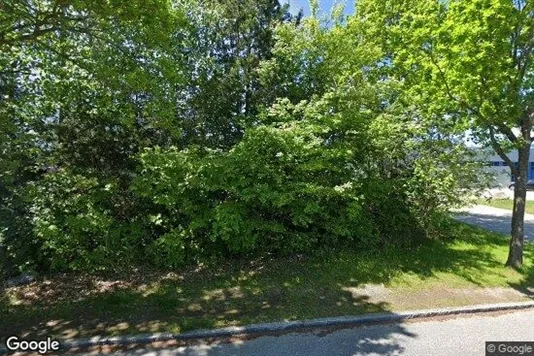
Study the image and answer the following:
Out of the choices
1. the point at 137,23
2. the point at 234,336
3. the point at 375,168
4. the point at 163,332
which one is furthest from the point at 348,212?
the point at 137,23

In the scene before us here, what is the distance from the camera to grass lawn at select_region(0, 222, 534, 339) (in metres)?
4.77

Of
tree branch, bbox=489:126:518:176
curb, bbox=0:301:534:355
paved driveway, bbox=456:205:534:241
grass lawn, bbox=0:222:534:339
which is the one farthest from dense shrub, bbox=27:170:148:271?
paved driveway, bbox=456:205:534:241

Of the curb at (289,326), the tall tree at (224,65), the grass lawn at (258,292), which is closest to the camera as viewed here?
the curb at (289,326)

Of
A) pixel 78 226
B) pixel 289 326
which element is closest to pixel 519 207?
pixel 289 326

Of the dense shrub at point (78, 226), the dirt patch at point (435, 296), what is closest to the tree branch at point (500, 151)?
the dirt patch at point (435, 296)

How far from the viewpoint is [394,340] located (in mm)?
4340

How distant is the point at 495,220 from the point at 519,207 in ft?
26.0

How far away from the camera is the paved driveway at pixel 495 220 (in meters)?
11.2

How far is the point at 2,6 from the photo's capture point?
16.4 ft

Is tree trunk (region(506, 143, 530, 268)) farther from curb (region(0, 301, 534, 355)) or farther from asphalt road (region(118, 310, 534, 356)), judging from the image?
asphalt road (region(118, 310, 534, 356))

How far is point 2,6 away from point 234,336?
219 inches

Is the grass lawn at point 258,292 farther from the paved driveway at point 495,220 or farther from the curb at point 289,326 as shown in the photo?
the paved driveway at point 495,220

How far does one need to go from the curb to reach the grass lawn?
0.52ft

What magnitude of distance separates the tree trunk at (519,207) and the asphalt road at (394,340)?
2238mm
